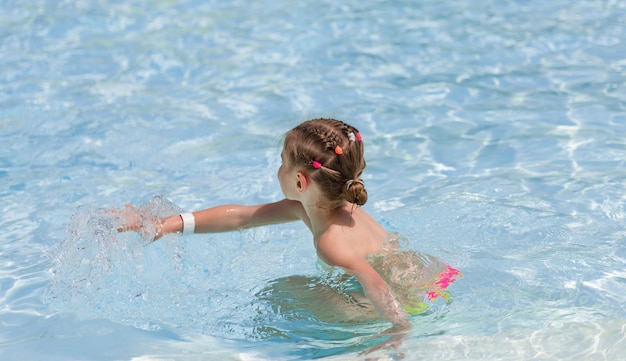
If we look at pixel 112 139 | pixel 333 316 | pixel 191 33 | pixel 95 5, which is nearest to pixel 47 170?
pixel 112 139

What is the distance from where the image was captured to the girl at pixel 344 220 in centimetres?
333

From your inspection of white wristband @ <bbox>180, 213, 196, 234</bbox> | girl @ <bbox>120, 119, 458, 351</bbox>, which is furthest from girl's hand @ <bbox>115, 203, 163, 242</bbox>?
white wristband @ <bbox>180, 213, 196, 234</bbox>

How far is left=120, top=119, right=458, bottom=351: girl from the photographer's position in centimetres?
333

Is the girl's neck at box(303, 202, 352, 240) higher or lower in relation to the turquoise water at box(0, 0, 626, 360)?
higher

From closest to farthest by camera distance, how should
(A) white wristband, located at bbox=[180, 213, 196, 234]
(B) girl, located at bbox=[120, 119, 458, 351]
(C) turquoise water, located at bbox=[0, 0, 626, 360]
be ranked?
(B) girl, located at bbox=[120, 119, 458, 351], (C) turquoise water, located at bbox=[0, 0, 626, 360], (A) white wristband, located at bbox=[180, 213, 196, 234]

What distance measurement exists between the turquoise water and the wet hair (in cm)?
58

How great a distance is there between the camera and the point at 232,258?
435 centimetres

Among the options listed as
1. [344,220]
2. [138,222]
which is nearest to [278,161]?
[138,222]

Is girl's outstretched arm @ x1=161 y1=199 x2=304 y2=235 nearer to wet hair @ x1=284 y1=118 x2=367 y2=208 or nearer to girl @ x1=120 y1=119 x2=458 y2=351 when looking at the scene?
girl @ x1=120 y1=119 x2=458 y2=351

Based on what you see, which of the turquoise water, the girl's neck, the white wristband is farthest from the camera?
the white wristband

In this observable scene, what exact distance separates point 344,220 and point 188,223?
0.73m

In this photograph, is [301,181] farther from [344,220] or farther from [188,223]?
[188,223]

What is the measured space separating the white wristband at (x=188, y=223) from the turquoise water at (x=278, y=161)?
0.11 metres

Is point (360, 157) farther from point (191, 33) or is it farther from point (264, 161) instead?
point (191, 33)
